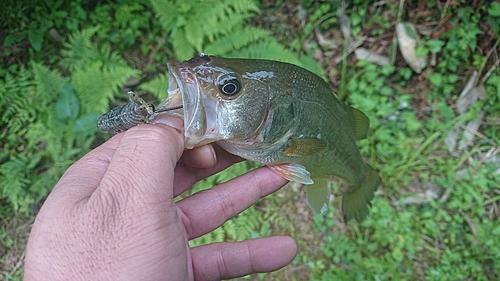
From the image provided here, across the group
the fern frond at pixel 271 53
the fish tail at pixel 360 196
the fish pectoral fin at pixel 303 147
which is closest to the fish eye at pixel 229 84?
the fish pectoral fin at pixel 303 147

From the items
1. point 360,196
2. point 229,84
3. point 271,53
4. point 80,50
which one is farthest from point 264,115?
point 80,50

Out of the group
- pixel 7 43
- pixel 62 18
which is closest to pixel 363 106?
pixel 62 18

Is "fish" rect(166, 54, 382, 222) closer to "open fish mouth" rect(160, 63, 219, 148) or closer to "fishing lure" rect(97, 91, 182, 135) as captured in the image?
"open fish mouth" rect(160, 63, 219, 148)

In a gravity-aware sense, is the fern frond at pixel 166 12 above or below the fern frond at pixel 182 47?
above

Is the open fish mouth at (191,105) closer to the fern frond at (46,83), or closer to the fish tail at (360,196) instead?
the fish tail at (360,196)

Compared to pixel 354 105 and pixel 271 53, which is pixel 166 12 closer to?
pixel 271 53

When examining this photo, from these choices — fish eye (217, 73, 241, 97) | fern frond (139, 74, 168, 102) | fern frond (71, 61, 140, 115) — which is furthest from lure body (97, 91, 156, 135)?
fern frond (71, 61, 140, 115)
